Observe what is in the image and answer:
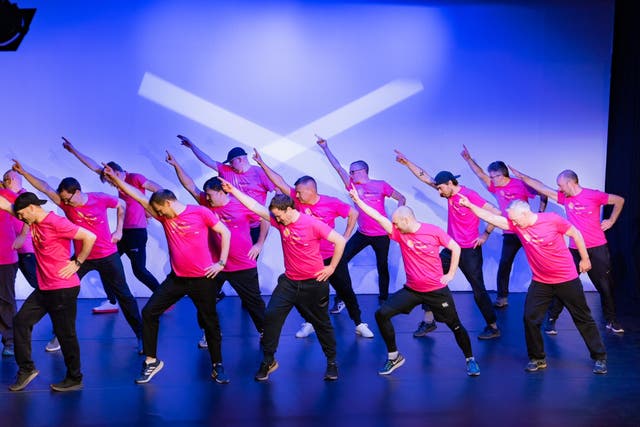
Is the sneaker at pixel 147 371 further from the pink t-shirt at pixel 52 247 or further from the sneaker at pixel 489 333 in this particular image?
the sneaker at pixel 489 333

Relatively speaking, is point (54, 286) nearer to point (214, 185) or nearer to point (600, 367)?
point (214, 185)

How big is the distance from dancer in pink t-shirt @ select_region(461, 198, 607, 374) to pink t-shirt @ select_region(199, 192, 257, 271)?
177cm

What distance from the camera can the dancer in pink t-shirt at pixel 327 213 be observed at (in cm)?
568

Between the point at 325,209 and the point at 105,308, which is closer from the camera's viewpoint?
the point at 325,209

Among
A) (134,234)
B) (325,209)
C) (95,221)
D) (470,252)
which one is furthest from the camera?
(134,234)

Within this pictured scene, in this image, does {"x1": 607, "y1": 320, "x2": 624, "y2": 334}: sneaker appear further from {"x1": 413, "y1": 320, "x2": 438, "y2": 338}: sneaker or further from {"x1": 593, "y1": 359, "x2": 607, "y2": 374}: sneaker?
{"x1": 413, "y1": 320, "x2": 438, "y2": 338}: sneaker

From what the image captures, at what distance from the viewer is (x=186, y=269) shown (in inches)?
191

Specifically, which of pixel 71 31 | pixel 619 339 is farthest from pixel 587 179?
pixel 71 31

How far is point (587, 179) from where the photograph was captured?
8.39 metres

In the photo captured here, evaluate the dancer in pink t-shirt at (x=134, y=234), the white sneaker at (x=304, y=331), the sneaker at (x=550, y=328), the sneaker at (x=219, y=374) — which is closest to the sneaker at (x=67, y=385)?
the sneaker at (x=219, y=374)

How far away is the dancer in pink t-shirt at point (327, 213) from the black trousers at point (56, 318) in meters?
1.85

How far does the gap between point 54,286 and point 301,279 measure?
1630mm

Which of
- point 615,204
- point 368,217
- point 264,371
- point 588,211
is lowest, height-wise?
point 264,371

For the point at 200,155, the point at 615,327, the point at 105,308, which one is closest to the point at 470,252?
the point at 615,327
